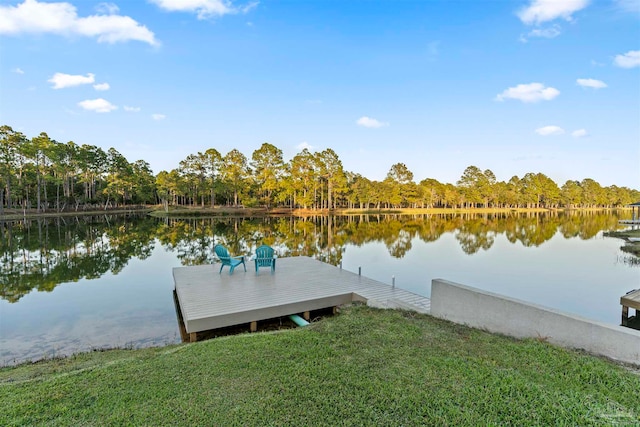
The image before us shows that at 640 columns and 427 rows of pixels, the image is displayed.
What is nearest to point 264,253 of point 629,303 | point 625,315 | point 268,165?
point 629,303

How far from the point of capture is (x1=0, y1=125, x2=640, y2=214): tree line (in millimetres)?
31856

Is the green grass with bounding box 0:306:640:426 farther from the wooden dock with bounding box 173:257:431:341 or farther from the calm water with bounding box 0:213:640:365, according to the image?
the calm water with bounding box 0:213:640:365

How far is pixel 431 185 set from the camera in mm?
53625

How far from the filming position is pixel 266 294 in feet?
20.5

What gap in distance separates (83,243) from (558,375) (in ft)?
63.9

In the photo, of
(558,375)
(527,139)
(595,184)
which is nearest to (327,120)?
(527,139)

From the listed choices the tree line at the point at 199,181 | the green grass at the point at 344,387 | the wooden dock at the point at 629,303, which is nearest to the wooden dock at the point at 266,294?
the green grass at the point at 344,387

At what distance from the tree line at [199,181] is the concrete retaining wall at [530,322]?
35.9 m

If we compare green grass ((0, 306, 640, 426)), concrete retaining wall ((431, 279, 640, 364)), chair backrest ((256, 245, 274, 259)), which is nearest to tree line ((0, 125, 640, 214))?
chair backrest ((256, 245, 274, 259))

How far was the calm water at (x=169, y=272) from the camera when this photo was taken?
599 cm

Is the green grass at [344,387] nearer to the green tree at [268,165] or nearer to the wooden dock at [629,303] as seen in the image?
the wooden dock at [629,303]

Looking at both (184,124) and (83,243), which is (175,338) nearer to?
(83,243)

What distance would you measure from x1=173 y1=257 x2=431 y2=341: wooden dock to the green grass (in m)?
1.66

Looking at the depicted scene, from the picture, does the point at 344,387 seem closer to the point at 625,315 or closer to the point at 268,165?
the point at 625,315
